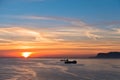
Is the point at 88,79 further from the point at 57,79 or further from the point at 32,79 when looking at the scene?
the point at 32,79

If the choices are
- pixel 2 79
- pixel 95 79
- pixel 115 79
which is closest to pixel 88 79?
pixel 95 79

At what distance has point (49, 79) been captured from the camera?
5234 centimetres

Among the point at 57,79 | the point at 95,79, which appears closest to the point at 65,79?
the point at 57,79

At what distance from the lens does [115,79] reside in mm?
53906

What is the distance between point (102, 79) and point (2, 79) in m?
19.6

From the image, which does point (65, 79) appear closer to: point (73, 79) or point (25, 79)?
point (73, 79)

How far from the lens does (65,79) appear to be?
174 feet

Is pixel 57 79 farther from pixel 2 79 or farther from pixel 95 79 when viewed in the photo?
pixel 2 79

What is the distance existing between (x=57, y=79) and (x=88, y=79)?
6.21 metres

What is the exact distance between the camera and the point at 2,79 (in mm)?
52156

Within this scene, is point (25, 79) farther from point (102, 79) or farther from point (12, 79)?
point (102, 79)

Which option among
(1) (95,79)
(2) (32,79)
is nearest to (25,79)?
(2) (32,79)

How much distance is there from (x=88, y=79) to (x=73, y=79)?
307 centimetres

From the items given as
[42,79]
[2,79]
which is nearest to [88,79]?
[42,79]
